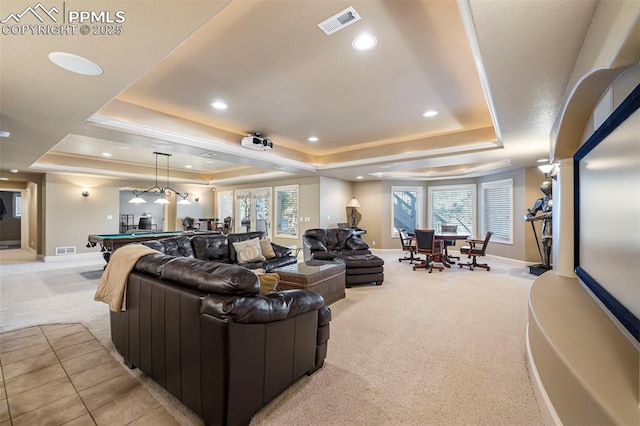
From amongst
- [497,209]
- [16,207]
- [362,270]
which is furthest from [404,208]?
[16,207]

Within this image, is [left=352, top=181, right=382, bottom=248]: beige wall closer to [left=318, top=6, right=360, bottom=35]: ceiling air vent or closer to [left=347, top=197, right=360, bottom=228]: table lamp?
[left=347, top=197, right=360, bottom=228]: table lamp

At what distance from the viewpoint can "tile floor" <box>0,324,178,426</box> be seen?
1.80 meters

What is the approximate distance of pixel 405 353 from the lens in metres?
2.63

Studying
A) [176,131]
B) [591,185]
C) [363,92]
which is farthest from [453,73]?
[176,131]

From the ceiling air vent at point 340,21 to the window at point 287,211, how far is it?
6.44 metres

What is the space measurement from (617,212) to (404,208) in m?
7.96

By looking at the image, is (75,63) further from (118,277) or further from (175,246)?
(175,246)

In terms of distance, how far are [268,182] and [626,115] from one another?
337 inches

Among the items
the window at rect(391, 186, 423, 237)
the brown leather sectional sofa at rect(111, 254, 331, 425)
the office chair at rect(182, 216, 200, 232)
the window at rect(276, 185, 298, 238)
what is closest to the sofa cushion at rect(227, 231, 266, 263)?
the brown leather sectional sofa at rect(111, 254, 331, 425)

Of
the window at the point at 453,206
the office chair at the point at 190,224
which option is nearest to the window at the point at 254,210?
the office chair at the point at 190,224

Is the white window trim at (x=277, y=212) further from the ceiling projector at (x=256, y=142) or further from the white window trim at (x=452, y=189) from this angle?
A: the white window trim at (x=452, y=189)

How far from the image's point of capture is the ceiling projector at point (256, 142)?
16.2ft

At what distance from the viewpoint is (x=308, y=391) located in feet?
6.72

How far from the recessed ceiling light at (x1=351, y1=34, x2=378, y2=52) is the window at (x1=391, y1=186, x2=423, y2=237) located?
7165mm
